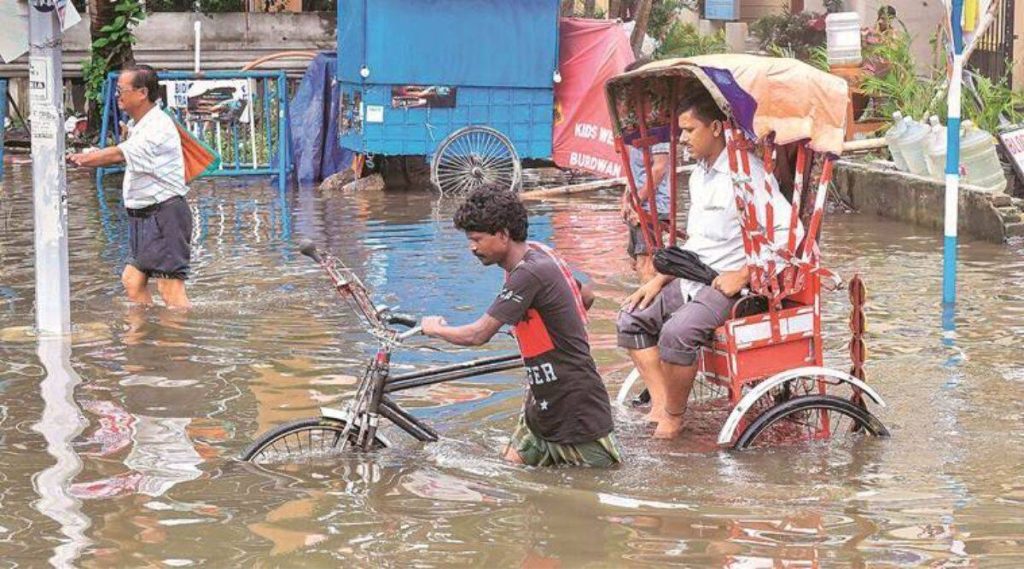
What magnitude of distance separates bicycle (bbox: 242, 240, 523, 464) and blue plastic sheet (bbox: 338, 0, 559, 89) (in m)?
10.9

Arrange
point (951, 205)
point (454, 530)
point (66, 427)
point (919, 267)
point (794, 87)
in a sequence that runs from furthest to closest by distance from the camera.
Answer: point (919, 267) → point (951, 205) → point (66, 427) → point (794, 87) → point (454, 530)

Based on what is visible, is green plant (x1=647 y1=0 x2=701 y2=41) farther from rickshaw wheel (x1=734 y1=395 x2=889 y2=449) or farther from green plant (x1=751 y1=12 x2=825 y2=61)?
rickshaw wheel (x1=734 y1=395 x2=889 y2=449)

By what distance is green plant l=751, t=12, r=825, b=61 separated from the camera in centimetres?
3130

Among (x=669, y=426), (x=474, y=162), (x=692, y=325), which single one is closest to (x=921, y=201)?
(x=474, y=162)

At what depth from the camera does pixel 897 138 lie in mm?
15805

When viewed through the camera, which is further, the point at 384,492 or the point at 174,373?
the point at 174,373

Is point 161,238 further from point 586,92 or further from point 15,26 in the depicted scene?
point 586,92

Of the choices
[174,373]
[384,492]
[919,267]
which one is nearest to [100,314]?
[174,373]

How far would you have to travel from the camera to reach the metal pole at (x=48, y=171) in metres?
9.66

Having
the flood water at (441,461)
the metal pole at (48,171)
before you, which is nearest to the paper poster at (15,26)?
the metal pole at (48,171)

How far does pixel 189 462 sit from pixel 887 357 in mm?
4032

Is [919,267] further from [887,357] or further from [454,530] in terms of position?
[454,530]

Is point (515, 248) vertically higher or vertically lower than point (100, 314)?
higher

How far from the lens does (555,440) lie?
648 centimetres
